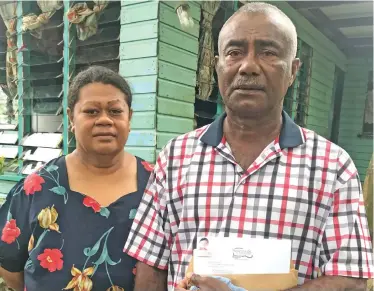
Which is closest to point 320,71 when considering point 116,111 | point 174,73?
point 174,73

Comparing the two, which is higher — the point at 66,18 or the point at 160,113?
the point at 66,18

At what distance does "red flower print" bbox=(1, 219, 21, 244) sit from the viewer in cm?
142

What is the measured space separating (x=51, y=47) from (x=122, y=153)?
2202 mm

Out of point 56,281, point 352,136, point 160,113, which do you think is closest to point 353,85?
point 352,136

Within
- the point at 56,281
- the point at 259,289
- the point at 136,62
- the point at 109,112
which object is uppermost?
the point at 136,62

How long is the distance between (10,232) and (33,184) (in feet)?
0.69

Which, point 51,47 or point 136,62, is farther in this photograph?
point 51,47

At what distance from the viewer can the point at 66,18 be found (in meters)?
3.06

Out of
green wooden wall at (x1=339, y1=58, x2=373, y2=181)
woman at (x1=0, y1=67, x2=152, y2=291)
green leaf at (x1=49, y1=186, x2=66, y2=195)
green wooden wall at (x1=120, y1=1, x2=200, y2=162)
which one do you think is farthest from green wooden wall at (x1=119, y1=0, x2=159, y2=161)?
green wooden wall at (x1=339, y1=58, x2=373, y2=181)

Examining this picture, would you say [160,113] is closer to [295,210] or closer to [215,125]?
[215,125]

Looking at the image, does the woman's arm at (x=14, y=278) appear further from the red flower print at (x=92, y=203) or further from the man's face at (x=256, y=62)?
the man's face at (x=256, y=62)

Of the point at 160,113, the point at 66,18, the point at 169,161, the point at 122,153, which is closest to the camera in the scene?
the point at 169,161

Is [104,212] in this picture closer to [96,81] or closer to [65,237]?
[65,237]

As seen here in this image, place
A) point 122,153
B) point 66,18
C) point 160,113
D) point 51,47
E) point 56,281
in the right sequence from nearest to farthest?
point 56,281
point 122,153
point 160,113
point 66,18
point 51,47
